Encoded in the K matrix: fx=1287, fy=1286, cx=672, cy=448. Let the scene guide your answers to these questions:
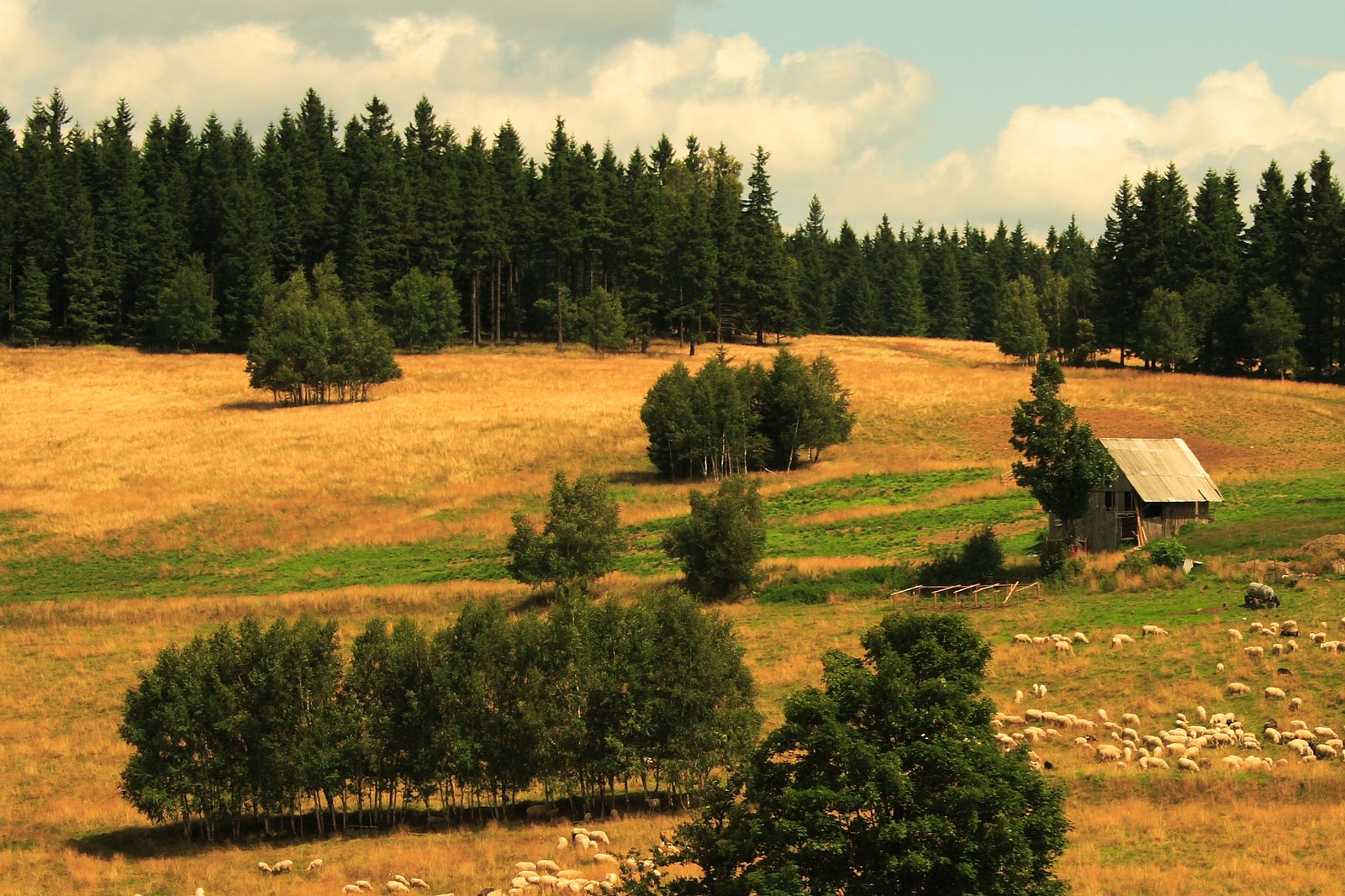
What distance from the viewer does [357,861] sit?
29562mm

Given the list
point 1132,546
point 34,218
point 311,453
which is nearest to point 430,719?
point 1132,546

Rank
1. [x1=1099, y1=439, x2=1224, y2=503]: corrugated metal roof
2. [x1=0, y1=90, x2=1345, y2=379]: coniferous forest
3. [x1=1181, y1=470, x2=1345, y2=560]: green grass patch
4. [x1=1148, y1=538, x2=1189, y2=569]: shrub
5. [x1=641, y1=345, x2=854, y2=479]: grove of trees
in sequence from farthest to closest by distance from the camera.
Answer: [x1=0, y1=90, x2=1345, y2=379]: coniferous forest
[x1=641, y1=345, x2=854, y2=479]: grove of trees
[x1=1099, y1=439, x2=1224, y2=503]: corrugated metal roof
[x1=1181, y1=470, x2=1345, y2=560]: green grass patch
[x1=1148, y1=538, x2=1189, y2=569]: shrub

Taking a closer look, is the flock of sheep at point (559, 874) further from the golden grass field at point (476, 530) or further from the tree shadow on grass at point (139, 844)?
the tree shadow on grass at point (139, 844)

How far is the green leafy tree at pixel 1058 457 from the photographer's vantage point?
52.1 m

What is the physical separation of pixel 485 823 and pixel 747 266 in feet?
315

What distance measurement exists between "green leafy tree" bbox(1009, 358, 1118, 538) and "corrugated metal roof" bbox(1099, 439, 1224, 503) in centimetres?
219

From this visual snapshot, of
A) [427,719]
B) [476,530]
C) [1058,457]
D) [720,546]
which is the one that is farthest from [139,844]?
[1058,457]

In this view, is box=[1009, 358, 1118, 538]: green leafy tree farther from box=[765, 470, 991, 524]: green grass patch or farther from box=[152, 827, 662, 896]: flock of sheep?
box=[152, 827, 662, 896]: flock of sheep

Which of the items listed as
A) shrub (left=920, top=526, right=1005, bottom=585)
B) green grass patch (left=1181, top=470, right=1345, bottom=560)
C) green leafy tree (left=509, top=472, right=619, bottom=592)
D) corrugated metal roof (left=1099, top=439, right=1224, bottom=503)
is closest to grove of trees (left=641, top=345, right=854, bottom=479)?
green leafy tree (left=509, top=472, right=619, bottom=592)

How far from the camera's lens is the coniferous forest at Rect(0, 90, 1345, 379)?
341ft

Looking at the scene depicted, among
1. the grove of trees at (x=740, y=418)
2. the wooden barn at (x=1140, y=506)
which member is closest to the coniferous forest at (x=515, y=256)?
the grove of trees at (x=740, y=418)

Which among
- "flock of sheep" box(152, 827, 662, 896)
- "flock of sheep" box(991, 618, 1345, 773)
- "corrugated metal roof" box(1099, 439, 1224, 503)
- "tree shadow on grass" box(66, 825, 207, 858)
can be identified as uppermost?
"corrugated metal roof" box(1099, 439, 1224, 503)

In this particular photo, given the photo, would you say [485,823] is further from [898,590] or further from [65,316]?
[65,316]

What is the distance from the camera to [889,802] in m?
20.3
